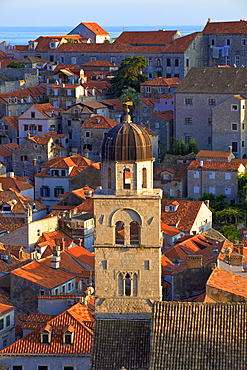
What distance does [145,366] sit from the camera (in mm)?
27422

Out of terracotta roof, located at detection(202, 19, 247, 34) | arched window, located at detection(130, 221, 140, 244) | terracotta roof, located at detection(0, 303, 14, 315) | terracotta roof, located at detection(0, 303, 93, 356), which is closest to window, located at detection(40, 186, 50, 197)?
terracotta roof, located at detection(202, 19, 247, 34)

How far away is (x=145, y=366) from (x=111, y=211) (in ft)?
13.8

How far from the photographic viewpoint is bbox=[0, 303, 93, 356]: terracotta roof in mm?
36469

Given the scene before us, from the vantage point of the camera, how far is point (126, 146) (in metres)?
29.0

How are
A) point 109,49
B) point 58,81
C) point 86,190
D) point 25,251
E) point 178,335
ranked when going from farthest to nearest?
point 109,49
point 58,81
point 86,190
point 25,251
point 178,335

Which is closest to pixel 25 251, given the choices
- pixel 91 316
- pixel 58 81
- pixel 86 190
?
pixel 86 190

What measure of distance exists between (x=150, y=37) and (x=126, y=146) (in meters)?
81.8

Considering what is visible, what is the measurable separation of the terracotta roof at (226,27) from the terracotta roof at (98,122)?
23072 mm

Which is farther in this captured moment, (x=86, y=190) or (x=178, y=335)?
(x=86, y=190)

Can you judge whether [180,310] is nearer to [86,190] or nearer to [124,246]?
[124,246]

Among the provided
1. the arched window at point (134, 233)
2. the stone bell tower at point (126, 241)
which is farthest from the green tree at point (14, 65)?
the stone bell tower at point (126, 241)

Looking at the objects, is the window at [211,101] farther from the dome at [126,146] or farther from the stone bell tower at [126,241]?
the stone bell tower at [126,241]

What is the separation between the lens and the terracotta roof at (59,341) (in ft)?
120

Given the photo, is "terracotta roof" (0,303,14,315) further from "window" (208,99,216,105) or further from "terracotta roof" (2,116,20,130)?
"terracotta roof" (2,116,20,130)
